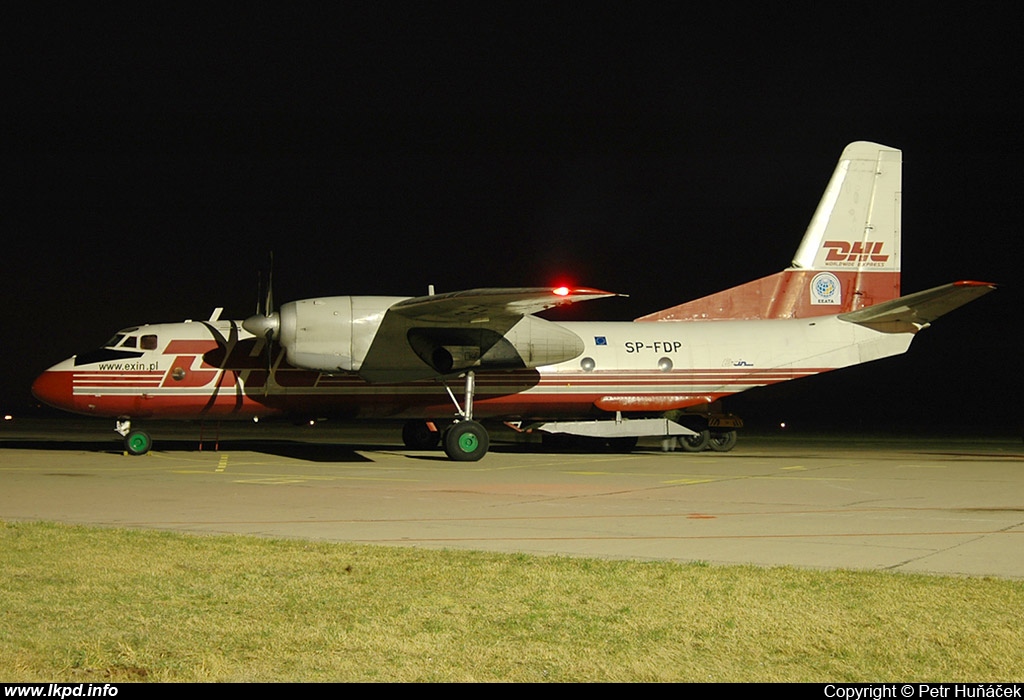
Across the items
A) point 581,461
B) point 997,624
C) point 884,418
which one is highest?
point 997,624

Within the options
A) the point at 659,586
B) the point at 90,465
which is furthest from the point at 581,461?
the point at 659,586

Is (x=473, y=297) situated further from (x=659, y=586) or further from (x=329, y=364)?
(x=659, y=586)

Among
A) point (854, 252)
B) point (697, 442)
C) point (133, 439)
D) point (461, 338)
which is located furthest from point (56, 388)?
point (854, 252)

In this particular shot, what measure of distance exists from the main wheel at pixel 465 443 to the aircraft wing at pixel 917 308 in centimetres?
1059

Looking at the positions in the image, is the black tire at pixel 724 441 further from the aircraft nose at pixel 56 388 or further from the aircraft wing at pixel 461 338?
the aircraft nose at pixel 56 388

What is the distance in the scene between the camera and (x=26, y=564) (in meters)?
8.47

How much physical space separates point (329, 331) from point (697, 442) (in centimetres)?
1145

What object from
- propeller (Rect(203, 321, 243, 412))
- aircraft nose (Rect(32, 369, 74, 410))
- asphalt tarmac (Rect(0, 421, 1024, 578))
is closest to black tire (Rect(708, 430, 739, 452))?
asphalt tarmac (Rect(0, 421, 1024, 578))

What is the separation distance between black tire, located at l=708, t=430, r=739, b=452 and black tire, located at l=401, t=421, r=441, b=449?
761cm

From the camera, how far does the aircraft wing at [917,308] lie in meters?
23.0

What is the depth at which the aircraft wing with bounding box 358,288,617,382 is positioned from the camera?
21.1m

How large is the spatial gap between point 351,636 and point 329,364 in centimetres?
1582

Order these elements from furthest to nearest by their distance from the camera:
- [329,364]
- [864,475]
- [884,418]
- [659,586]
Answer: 1. [884,418]
2. [329,364]
3. [864,475]
4. [659,586]

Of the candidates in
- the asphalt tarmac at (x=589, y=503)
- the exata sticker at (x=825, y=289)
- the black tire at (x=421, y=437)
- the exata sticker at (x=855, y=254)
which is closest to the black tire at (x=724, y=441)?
the exata sticker at (x=825, y=289)
